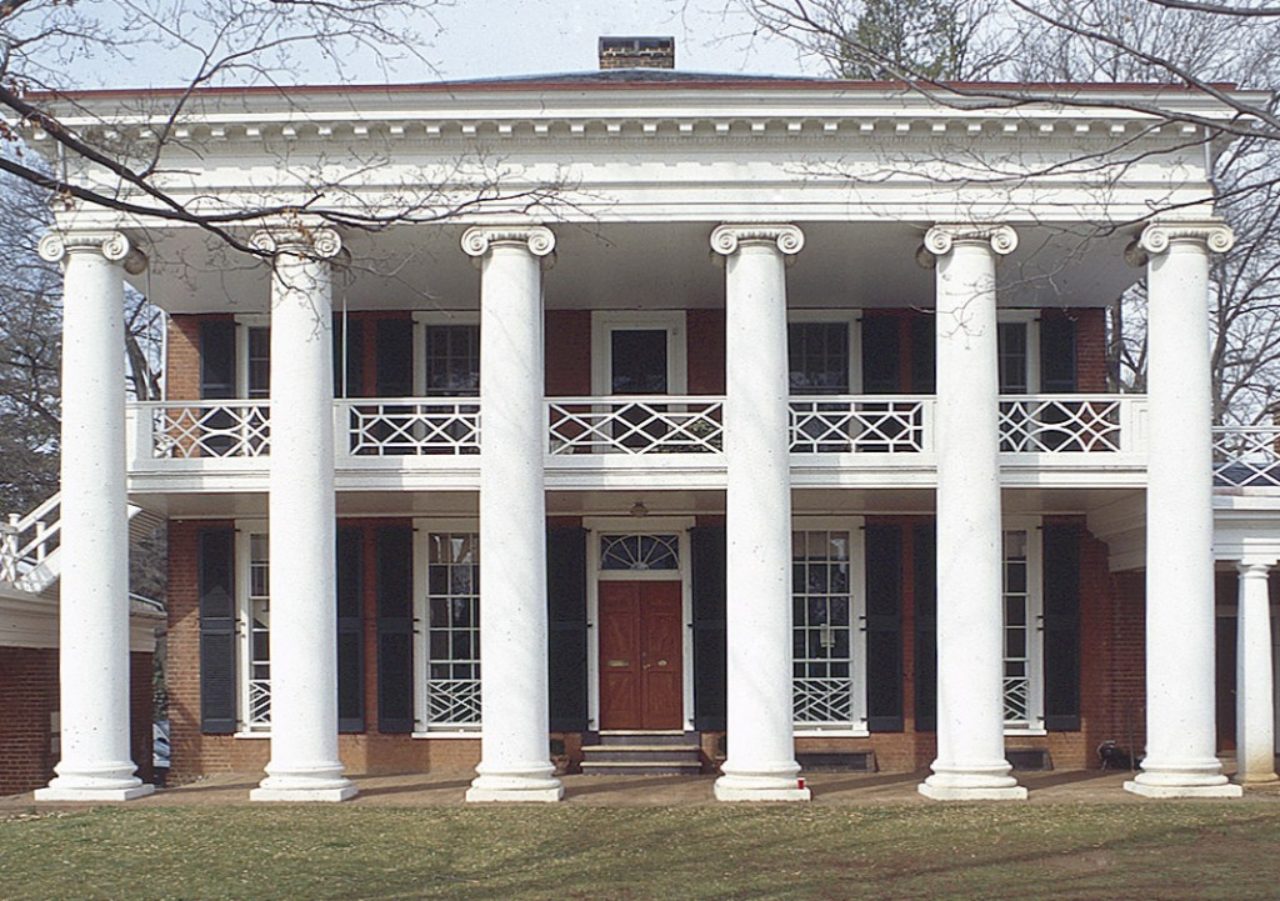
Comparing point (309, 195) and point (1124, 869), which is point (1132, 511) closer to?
point (1124, 869)

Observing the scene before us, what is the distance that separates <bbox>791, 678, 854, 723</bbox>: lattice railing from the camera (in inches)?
897

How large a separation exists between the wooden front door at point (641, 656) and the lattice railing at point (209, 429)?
4968 millimetres

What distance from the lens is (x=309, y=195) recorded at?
62.6 feet

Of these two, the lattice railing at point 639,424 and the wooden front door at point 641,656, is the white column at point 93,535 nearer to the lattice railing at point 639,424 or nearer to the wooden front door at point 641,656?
the lattice railing at point 639,424

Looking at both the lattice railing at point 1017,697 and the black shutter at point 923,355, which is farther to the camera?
the black shutter at point 923,355

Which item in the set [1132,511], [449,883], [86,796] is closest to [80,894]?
[449,883]

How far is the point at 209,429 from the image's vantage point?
A: 22.0 meters

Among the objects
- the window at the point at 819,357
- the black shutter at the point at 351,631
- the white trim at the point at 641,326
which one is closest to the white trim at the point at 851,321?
the window at the point at 819,357

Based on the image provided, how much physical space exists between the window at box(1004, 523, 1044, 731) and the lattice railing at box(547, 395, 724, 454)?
427cm

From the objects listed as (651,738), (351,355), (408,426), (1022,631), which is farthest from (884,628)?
(351,355)

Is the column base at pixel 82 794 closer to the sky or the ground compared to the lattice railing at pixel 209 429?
closer to the ground

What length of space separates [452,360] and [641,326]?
8.20ft

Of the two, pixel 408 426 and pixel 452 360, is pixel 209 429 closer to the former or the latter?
pixel 408 426

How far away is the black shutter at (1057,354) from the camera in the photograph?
2308 cm
